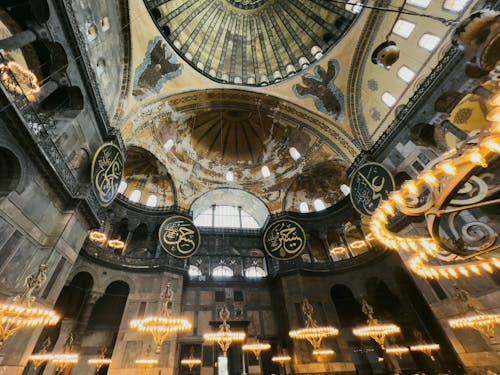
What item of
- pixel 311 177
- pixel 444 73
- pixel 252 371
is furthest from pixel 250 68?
pixel 252 371

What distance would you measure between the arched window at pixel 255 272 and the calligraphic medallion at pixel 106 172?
9.18 metres

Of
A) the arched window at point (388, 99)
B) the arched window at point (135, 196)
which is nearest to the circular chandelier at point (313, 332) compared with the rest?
the arched window at point (388, 99)

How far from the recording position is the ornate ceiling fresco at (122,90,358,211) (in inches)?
529

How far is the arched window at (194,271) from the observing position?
43.3ft

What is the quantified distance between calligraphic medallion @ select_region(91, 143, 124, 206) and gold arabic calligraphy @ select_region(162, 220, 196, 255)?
11.1ft

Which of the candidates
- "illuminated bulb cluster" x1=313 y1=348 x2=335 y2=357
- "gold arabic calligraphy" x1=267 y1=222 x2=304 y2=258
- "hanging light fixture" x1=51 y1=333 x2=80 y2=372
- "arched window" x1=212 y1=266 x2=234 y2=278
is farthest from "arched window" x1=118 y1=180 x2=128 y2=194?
"illuminated bulb cluster" x1=313 y1=348 x2=335 y2=357

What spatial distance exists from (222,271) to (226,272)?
0.26 metres

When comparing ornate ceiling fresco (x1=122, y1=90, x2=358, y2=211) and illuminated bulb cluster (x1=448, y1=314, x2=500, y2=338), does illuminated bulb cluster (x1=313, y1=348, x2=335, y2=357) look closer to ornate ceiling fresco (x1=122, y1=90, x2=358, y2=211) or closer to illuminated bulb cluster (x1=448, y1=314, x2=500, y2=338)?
illuminated bulb cluster (x1=448, y1=314, x2=500, y2=338)

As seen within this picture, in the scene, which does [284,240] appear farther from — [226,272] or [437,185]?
[437,185]

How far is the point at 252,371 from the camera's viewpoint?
10766 mm

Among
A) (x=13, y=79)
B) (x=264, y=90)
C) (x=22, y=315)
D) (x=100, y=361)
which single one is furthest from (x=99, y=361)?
(x=264, y=90)

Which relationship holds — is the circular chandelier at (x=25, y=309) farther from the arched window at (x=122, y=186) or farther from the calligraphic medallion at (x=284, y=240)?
the arched window at (x=122, y=186)

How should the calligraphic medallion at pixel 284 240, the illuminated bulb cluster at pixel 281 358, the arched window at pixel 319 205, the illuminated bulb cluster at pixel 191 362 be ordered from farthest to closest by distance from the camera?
the arched window at pixel 319 205 → the calligraphic medallion at pixel 284 240 → the illuminated bulb cluster at pixel 281 358 → the illuminated bulb cluster at pixel 191 362

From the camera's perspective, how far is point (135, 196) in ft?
44.4
